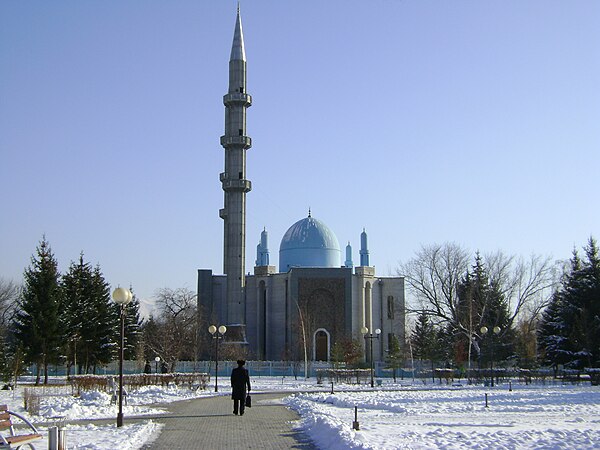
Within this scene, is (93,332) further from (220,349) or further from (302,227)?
(302,227)

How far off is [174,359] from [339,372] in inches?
417

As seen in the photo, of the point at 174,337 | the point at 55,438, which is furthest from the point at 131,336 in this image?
the point at 55,438

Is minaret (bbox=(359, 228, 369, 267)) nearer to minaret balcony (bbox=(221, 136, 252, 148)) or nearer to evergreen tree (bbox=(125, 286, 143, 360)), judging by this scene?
minaret balcony (bbox=(221, 136, 252, 148))

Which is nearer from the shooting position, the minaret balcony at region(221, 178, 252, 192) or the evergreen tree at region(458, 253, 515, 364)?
the evergreen tree at region(458, 253, 515, 364)

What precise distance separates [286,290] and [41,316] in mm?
30597

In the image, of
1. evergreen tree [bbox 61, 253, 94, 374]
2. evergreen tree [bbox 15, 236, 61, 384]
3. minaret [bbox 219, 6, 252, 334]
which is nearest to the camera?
evergreen tree [bbox 15, 236, 61, 384]

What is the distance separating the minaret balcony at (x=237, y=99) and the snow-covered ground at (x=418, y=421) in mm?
38911

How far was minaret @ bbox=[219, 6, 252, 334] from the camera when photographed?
60875 millimetres

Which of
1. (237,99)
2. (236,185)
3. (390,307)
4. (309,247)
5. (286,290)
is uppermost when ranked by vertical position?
(237,99)

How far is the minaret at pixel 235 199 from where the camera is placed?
2397 inches

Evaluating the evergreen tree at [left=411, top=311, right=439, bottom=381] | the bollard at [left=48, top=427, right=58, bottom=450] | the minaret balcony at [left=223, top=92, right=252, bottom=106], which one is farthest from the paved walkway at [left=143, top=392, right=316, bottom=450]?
the minaret balcony at [left=223, top=92, right=252, bottom=106]

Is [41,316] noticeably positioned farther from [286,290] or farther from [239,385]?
[286,290]

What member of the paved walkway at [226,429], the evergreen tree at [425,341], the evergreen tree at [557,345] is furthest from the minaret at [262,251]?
the paved walkway at [226,429]

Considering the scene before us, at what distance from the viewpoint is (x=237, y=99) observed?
204 ft
